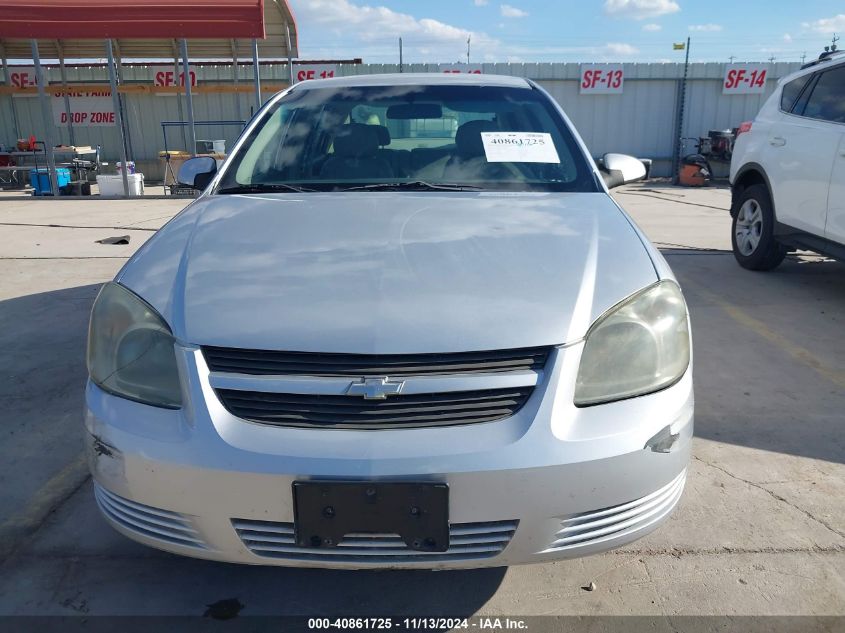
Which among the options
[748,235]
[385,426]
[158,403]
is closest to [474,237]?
[385,426]

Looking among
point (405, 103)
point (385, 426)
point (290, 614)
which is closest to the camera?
point (385, 426)

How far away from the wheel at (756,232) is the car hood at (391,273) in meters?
3.93

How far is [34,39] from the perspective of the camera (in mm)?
11758

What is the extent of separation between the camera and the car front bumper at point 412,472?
1510mm

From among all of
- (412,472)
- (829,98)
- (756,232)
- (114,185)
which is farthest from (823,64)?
(114,185)

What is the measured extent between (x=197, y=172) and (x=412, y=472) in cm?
226

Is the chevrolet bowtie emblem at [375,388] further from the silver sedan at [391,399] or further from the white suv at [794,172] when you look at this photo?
the white suv at [794,172]

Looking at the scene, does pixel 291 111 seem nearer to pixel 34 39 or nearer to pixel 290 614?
pixel 290 614

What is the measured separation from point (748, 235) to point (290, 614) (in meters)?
5.58

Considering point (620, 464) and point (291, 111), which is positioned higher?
point (291, 111)

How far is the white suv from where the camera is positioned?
15.4 feet

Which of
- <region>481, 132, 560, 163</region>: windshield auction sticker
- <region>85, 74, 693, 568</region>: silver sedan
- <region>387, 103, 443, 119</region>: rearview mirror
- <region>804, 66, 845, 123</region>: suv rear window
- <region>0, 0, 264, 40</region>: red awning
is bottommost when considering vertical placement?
<region>85, 74, 693, 568</region>: silver sedan

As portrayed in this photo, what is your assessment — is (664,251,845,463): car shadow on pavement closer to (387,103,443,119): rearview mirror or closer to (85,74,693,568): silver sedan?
(85,74,693,568): silver sedan

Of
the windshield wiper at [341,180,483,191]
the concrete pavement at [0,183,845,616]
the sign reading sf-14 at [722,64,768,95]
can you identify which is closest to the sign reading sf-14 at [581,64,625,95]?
the sign reading sf-14 at [722,64,768,95]
